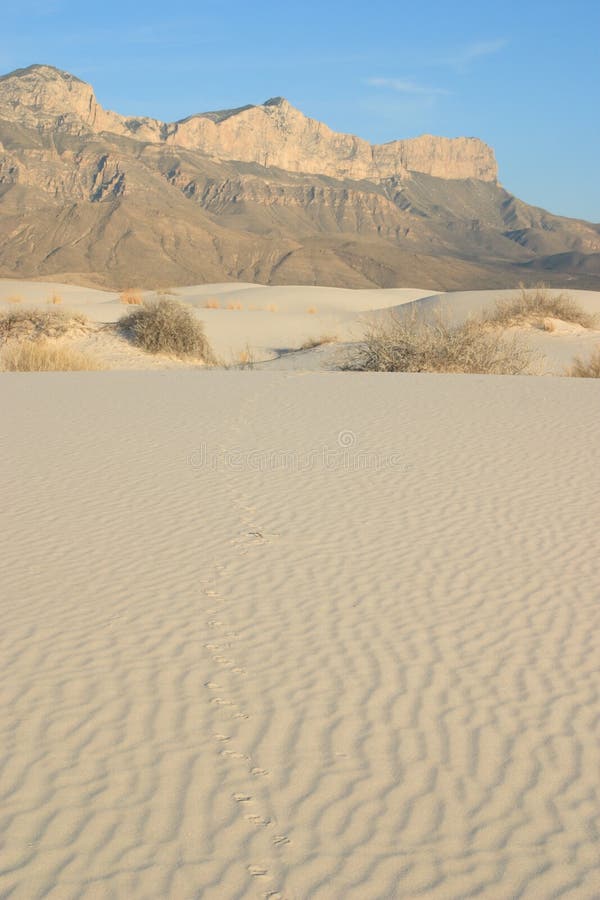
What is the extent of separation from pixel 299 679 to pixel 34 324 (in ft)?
62.2

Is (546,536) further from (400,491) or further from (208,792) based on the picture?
(208,792)

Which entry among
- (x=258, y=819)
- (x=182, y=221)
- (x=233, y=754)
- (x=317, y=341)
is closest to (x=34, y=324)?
(x=317, y=341)

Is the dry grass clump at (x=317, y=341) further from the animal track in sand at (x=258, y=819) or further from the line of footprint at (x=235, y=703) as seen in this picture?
the animal track in sand at (x=258, y=819)

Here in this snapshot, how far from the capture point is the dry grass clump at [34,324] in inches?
826

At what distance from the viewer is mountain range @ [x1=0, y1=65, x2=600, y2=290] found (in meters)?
99.5

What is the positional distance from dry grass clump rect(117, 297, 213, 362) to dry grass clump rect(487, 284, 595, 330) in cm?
728

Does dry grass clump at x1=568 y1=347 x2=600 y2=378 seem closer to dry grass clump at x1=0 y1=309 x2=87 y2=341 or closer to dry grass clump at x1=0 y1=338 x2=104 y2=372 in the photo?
dry grass clump at x1=0 y1=338 x2=104 y2=372

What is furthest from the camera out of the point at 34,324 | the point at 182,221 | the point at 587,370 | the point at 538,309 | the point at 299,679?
the point at 182,221

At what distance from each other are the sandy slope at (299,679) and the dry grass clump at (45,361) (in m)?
10.1

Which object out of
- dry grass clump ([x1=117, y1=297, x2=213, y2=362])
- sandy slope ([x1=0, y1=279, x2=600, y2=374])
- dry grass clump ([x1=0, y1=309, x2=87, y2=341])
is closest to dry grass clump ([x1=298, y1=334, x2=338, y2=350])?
sandy slope ([x1=0, y1=279, x2=600, y2=374])

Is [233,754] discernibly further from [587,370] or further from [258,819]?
[587,370]

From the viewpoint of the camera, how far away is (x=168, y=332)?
2128 centimetres

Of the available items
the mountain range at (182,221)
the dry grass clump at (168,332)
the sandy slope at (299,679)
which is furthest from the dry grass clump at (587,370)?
the mountain range at (182,221)

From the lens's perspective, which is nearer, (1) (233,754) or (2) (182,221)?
(1) (233,754)
